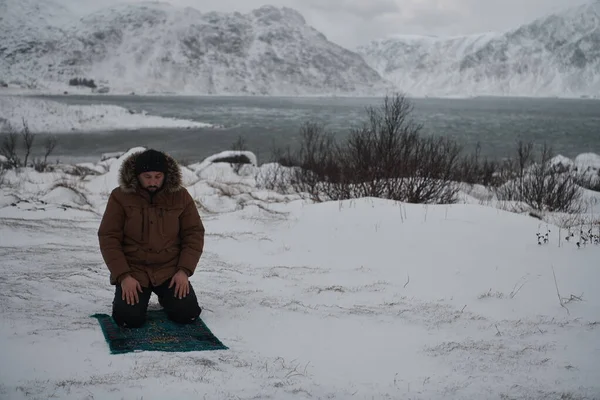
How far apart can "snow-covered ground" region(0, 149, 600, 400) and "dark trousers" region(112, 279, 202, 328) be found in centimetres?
20

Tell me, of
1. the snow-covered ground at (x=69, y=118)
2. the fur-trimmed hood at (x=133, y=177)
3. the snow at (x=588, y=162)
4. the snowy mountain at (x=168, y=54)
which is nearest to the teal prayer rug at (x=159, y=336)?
the fur-trimmed hood at (x=133, y=177)

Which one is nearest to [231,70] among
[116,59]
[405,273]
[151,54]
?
[151,54]

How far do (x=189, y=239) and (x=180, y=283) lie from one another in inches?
13.0

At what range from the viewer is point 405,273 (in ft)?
16.6

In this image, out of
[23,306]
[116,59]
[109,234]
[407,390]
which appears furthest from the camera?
[116,59]

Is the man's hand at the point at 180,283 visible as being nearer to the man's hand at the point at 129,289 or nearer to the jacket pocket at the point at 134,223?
the man's hand at the point at 129,289

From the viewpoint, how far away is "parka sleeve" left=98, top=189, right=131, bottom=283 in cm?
347

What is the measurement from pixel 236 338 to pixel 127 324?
0.79 m

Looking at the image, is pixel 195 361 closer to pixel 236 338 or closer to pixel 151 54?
pixel 236 338

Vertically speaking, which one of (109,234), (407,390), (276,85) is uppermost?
(276,85)

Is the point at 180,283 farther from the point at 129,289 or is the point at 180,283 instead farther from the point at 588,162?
the point at 588,162

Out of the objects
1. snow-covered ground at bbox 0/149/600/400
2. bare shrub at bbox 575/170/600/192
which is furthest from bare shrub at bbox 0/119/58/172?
bare shrub at bbox 575/170/600/192

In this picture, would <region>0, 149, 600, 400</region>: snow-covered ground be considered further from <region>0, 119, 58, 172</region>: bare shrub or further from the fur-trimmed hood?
<region>0, 119, 58, 172</region>: bare shrub

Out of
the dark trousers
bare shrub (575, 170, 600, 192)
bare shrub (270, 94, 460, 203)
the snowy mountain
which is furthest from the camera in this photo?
the snowy mountain
